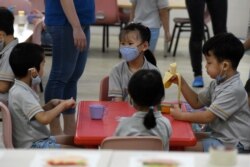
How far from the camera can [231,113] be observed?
10.1ft

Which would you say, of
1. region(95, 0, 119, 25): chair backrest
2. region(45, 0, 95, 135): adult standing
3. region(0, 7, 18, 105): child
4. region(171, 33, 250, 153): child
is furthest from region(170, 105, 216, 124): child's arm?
region(95, 0, 119, 25): chair backrest

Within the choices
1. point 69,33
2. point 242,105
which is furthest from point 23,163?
point 69,33

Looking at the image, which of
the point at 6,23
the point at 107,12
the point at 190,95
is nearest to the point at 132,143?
the point at 190,95

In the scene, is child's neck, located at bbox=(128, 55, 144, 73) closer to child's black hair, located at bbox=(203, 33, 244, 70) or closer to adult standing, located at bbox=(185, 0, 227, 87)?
child's black hair, located at bbox=(203, 33, 244, 70)

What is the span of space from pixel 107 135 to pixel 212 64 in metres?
0.81

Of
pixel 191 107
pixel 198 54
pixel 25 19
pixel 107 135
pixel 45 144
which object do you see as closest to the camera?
pixel 107 135

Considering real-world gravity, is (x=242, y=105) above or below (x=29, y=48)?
below

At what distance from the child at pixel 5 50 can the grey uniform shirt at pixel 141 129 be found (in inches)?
51.2

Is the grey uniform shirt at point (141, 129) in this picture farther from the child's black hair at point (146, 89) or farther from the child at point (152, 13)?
the child at point (152, 13)

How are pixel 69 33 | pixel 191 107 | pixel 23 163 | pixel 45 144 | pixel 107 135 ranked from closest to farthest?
pixel 23 163, pixel 107 135, pixel 45 144, pixel 191 107, pixel 69 33

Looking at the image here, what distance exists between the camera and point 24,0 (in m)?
6.51

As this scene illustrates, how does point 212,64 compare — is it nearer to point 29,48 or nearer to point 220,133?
point 220,133

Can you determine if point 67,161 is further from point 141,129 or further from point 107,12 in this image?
point 107,12

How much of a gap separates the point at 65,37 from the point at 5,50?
431mm
